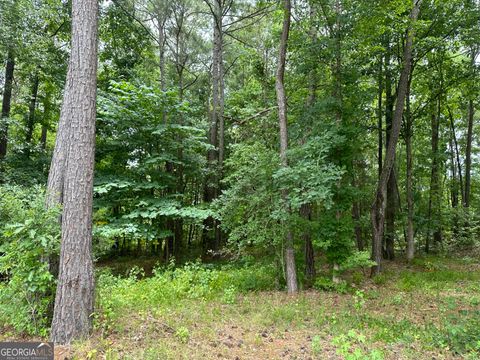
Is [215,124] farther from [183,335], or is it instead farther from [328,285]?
[183,335]

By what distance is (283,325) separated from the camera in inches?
177

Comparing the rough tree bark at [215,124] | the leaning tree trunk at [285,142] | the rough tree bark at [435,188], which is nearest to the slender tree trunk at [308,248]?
the leaning tree trunk at [285,142]

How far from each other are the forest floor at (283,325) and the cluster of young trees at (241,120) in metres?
0.69

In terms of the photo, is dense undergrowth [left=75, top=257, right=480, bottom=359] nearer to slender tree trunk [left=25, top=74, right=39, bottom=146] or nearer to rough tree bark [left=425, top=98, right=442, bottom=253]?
rough tree bark [left=425, top=98, right=442, bottom=253]

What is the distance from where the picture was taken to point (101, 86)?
34.9 ft

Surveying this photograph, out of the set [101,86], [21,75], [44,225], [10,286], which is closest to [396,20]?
[44,225]

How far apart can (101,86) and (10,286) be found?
8.65 m

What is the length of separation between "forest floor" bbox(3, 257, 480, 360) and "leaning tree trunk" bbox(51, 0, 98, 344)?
1.35 ft

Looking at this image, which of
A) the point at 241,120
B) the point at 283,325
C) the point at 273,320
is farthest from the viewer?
the point at 241,120

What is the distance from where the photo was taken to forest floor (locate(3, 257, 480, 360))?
346cm

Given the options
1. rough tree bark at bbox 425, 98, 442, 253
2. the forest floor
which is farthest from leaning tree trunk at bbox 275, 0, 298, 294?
rough tree bark at bbox 425, 98, 442, 253

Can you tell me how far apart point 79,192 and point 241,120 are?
4.76 m

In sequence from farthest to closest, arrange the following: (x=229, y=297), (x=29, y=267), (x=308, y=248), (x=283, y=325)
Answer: (x=308, y=248)
(x=229, y=297)
(x=283, y=325)
(x=29, y=267)

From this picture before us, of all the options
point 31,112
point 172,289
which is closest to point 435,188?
point 172,289
